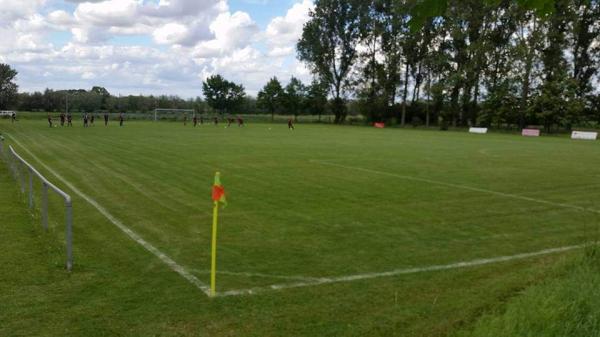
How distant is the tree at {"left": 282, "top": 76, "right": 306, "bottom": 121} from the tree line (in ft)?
24.9

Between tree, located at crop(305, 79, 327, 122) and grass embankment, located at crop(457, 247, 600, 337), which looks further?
tree, located at crop(305, 79, 327, 122)

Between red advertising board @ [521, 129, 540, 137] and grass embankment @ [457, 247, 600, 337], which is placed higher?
red advertising board @ [521, 129, 540, 137]

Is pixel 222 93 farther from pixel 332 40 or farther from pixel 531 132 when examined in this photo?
pixel 531 132

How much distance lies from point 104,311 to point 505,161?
67.6ft

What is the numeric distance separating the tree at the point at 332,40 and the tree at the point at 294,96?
6891mm

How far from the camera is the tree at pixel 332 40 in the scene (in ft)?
259

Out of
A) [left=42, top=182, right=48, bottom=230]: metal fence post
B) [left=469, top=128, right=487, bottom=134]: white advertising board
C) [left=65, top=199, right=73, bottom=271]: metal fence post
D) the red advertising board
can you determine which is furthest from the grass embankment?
[left=469, top=128, right=487, bottom=134]: white advertising board

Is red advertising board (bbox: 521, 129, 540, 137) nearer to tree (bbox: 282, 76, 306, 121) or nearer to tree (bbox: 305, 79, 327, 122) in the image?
tree (bbox: 305, 79, 327, 122)

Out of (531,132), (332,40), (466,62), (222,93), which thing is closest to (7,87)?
(222,93)

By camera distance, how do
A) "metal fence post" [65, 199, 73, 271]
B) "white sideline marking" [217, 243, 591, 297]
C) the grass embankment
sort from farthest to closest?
"metal fence post" [65, 199, 73, 271] < "white sideline marking" [217, 243, 591, 297] < the grass embankment

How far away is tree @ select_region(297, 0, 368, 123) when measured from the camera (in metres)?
78.8

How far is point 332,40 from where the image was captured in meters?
80.6

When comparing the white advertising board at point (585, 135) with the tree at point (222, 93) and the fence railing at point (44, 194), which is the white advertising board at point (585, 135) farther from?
the tree at point (222, 93)

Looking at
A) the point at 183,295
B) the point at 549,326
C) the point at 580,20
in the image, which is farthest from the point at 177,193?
the point at 580,20
